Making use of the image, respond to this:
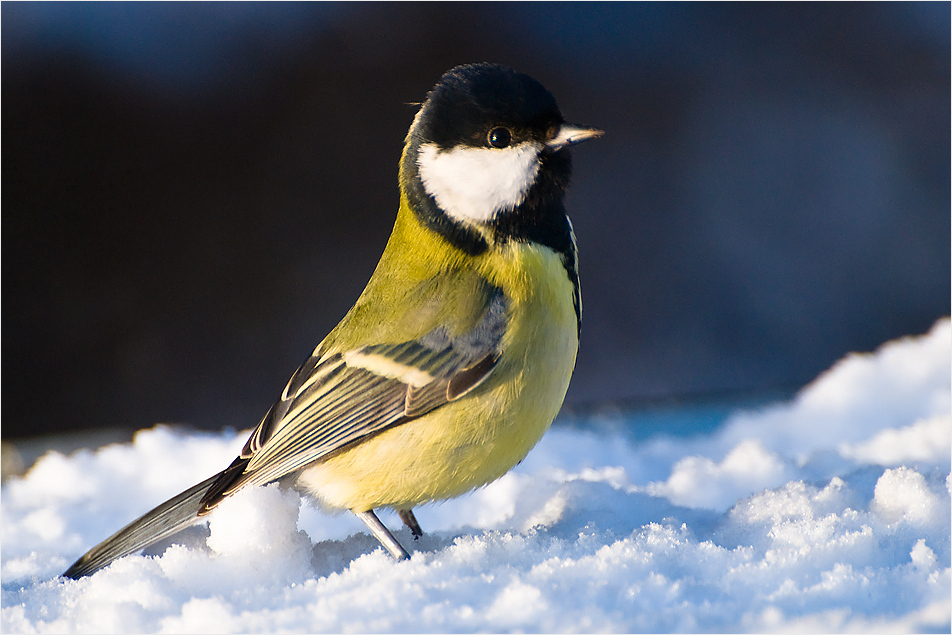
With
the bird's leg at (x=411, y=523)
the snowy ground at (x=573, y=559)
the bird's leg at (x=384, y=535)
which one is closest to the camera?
the snowy ground at (x=573, y=559)

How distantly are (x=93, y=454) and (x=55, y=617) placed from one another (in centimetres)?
69

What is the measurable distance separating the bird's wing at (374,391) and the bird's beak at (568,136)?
0.18 metres

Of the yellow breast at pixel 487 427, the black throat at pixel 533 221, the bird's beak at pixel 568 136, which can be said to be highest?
the bird's beak at pixel 568 136

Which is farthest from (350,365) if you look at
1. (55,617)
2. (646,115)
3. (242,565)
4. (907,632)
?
(646,115)

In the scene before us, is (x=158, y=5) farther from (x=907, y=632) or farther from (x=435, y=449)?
(x=907, y=632)

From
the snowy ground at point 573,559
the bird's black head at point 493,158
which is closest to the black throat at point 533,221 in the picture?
the bird's black head at point 493,158

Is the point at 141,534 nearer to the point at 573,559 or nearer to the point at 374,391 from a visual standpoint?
the point at 374,391

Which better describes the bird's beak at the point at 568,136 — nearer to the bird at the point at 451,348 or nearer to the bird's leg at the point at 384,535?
the bird at the point at 451,348

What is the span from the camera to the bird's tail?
0.79 metres

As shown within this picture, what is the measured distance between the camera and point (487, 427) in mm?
771

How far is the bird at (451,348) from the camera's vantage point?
2.56 feet

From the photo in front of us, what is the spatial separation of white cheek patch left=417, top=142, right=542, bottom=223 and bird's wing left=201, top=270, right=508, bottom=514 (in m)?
0.10

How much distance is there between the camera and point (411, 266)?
89 centimetres

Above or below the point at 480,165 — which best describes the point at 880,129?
above
